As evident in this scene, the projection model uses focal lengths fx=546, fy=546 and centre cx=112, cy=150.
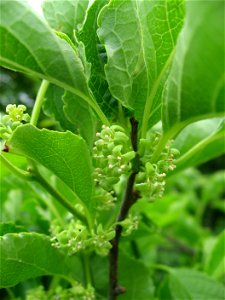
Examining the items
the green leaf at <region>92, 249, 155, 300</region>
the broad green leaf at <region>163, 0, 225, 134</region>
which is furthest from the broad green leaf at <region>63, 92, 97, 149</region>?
the green leaf at <region>92, 249, 155, 300</region>

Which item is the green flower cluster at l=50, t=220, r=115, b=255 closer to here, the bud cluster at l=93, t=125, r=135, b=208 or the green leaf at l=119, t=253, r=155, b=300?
the bud cluster at l=93, t=125, r=135, b=208

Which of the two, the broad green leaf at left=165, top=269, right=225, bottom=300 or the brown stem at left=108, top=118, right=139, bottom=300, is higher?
the brown stem at left=108, top=118, right=139, bottom=300

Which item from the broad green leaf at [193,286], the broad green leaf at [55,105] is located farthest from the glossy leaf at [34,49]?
the broad green leaf at [193,286]

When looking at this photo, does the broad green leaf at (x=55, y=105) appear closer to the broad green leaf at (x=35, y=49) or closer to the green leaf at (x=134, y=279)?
the broad green leaf at (x=35, y=49)

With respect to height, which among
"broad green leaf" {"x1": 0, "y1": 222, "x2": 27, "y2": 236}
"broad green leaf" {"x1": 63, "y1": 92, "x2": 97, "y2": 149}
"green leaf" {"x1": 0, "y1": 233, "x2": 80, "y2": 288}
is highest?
"broad green leaf" {"x1": 63, "y1": 92, "x2": 97, "y2": 149}

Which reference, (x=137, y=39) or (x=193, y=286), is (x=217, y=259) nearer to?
(x=193, y=286)

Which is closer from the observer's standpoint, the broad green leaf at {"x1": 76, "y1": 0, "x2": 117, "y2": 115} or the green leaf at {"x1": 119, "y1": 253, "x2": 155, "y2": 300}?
the broad green leaf at {"x1": 76, "y1": 0, "x2": 117, "y2": 115}

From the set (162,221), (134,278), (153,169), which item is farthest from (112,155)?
(162,221)

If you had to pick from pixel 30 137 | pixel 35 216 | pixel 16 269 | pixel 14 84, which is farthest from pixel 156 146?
pixel 14 84
